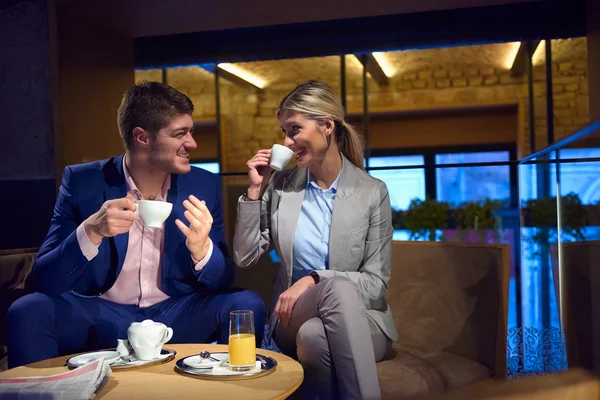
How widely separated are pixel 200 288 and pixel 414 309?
74 centimetres

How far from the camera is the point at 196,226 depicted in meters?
1.83

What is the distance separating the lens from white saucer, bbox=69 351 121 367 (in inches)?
57.7

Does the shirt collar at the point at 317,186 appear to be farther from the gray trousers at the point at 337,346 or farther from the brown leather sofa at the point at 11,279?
the brown leather sofa at the point at 11,279

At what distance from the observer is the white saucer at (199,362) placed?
4.66 feet

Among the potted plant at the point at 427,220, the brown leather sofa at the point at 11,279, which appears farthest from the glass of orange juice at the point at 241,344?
the potted plant at the point at 427,220

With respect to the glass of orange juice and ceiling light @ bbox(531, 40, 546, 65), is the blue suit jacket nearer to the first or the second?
the glass of orange juice

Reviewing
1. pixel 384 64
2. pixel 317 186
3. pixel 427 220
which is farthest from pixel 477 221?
pixel 317 186

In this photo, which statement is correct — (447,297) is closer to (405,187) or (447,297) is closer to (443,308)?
(443,308)

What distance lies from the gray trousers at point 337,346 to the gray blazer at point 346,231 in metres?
0.24

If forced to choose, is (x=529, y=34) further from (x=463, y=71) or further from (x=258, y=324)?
(x=463, y=71)

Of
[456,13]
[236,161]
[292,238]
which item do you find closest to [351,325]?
[292,238]

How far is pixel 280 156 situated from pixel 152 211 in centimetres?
49

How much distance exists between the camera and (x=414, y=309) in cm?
214

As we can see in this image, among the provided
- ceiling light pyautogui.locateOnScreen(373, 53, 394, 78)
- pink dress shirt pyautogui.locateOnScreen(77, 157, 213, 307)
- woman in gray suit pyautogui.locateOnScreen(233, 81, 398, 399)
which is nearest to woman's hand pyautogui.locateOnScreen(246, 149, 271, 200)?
woman in gray suit pyautogui.locateOnScreen(233, 81, 398, 399)
